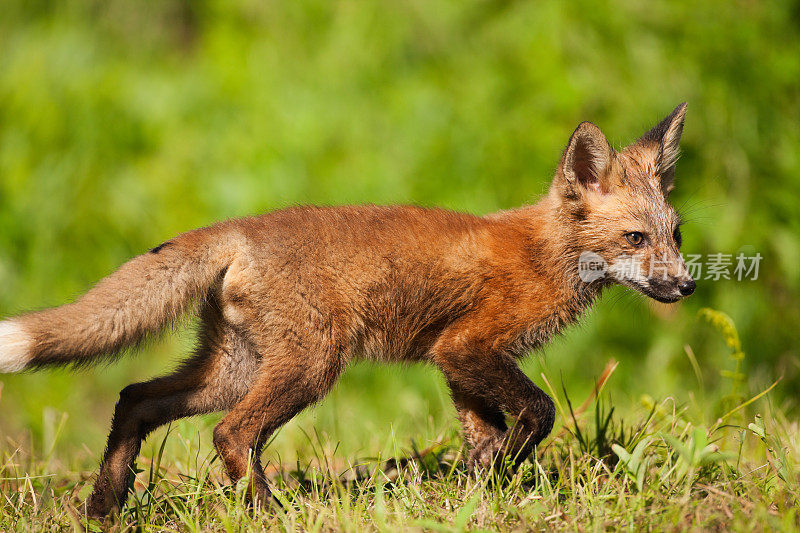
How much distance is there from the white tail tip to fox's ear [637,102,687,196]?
3.57m

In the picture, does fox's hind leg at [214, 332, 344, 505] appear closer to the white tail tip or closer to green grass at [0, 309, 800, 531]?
green grass at [0, 309, 800, 531]

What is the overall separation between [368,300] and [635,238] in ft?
5.19

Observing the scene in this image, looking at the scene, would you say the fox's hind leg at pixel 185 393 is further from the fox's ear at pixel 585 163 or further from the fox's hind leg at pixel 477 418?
the fox's ear at pixel 585 163

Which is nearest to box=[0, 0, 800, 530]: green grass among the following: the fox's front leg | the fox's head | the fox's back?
the fox's front leg

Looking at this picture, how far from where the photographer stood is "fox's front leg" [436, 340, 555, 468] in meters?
4.19

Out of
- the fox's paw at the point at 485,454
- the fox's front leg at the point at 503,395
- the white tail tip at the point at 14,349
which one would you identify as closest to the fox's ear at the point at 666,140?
the fox's front leg at the point at 503,395

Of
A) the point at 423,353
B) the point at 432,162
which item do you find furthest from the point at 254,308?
the point at 432,162

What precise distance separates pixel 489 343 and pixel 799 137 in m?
4.84

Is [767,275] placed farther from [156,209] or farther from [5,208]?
[5,208]

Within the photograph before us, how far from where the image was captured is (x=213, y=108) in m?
10.6

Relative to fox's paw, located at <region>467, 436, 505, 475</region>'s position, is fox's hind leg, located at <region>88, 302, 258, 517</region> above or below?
above

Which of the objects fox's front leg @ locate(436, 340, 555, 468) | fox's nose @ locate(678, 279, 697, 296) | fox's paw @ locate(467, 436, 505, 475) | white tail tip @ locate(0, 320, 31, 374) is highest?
white tail tip @ locate(0, 320, 31, 374)

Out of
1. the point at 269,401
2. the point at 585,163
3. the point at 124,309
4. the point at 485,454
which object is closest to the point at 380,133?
the point at 585,163

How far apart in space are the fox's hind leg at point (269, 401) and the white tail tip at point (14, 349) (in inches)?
36.6
